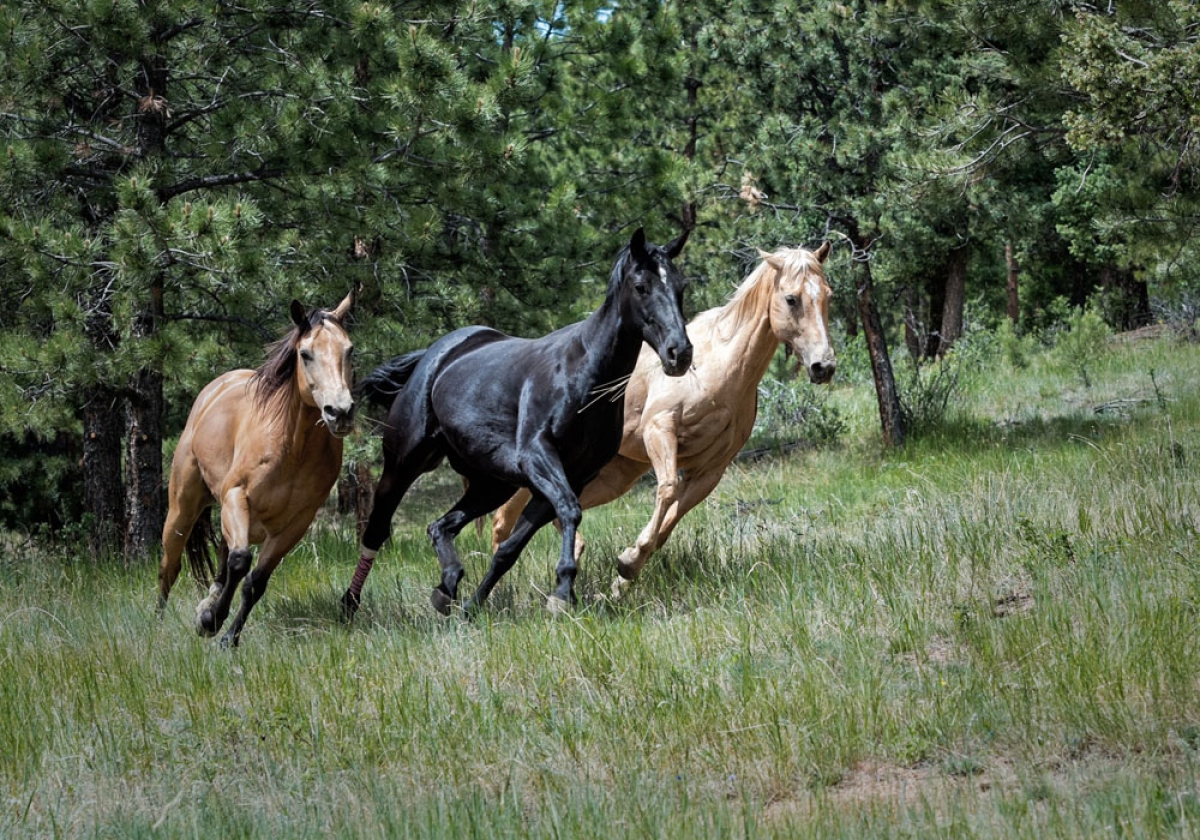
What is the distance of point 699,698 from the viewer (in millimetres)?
4871

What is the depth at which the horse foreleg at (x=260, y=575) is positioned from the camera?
264 inches

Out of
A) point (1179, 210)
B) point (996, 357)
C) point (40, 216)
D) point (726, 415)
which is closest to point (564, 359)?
point (726, 415)

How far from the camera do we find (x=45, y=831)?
166 inches

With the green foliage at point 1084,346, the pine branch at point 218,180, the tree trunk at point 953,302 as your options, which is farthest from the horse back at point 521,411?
the tree trunk at point 953,302

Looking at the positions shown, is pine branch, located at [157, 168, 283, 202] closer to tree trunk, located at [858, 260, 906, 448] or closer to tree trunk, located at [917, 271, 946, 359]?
tree trunk, located at [858, 260, 906, 448]

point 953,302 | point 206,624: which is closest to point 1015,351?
point 953,302

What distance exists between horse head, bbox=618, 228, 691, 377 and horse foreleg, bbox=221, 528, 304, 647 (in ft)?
7.76

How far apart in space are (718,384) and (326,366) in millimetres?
2712

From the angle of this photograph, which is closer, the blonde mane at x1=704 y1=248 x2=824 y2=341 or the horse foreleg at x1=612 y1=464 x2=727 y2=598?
the horse foreleg at x1=612 y1=464 x2=727 y2=598

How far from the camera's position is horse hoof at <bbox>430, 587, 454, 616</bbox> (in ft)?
22.9

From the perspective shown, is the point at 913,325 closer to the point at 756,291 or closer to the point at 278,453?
the point at 756,291

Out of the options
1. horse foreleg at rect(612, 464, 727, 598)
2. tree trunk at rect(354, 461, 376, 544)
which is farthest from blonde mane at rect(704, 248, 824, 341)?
tree trunk at rect(354, 461, 376, 544)

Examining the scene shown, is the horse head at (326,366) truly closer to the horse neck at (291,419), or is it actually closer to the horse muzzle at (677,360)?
the horse neck at (291,419)

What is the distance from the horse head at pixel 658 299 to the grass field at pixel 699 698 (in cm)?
130
